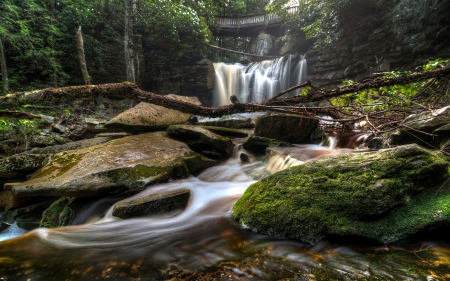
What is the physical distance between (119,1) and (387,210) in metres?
17.0

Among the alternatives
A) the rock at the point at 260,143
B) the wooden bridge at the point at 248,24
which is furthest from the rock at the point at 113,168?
the wooden bridge at the point at 248,24

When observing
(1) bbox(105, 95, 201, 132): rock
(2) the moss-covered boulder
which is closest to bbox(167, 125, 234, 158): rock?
(1) bbox(105, 95, 201, 132): rock

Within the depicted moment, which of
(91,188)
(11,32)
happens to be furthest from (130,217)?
(11,32)

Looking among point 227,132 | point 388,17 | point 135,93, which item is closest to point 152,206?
point 135,93

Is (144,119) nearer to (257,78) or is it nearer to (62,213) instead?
(62,213)

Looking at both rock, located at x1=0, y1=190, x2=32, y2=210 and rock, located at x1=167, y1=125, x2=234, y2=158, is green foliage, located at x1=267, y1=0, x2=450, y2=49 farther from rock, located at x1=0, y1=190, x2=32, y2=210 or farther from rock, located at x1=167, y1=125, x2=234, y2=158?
rock, located at x1=0, y1=190, x2=32, y2=210

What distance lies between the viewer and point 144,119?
6223 mm

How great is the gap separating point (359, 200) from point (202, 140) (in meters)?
3.97

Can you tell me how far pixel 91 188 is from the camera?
3469 millimetres

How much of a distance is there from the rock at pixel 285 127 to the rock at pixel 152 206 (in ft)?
10.7

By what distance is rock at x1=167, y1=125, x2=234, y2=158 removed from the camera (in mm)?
5465

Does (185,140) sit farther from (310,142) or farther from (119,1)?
(119,1)

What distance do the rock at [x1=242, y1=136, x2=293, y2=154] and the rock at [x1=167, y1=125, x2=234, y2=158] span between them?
519mm

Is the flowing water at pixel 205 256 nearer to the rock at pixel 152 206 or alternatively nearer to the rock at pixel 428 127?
the rock at pixel 152 206
